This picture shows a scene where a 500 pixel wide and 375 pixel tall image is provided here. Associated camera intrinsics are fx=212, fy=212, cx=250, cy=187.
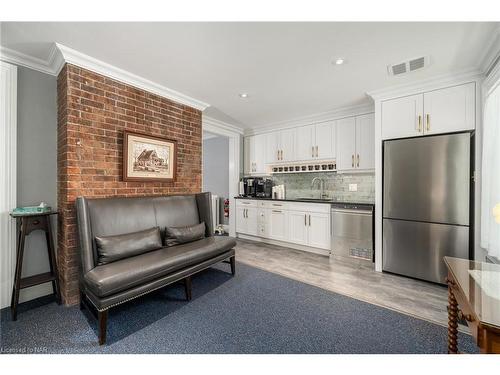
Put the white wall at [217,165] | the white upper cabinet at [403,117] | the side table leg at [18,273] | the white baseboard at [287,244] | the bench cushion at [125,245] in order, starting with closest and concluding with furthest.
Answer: the side table leg at [18,273] → the bench cushion at [125,245] → the white upper cabinet at [403,117] → the white baseboard at [287,244] → the white wall at [217,165]

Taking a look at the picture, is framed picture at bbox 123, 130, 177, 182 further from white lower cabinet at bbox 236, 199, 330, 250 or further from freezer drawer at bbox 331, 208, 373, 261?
freezer drawer at bbox 331, 208, 373, 261

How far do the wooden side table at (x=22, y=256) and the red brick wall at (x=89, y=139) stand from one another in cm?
8

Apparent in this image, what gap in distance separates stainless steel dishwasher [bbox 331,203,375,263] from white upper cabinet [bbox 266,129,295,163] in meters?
1.50

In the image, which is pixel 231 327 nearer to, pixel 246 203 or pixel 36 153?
pixel 36 153

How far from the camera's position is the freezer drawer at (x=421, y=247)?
96.0 inches

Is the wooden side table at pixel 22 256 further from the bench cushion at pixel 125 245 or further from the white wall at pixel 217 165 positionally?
the white wall at pixel 217 165

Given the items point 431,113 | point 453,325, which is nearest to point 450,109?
point 431,113

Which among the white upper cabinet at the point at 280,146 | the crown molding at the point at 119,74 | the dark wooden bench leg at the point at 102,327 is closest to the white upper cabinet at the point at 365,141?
the white upper cabinet at the point at 280,146

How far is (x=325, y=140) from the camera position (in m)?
4.00

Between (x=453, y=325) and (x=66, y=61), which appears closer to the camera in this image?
(x=453, y=325)

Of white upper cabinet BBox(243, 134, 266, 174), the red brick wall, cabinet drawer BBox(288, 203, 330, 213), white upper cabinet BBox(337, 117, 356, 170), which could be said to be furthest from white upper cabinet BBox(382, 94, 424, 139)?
the red brick wall

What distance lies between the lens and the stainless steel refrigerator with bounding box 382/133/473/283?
2400 millimetres

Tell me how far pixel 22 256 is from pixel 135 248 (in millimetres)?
937

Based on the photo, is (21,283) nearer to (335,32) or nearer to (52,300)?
(52,300)
